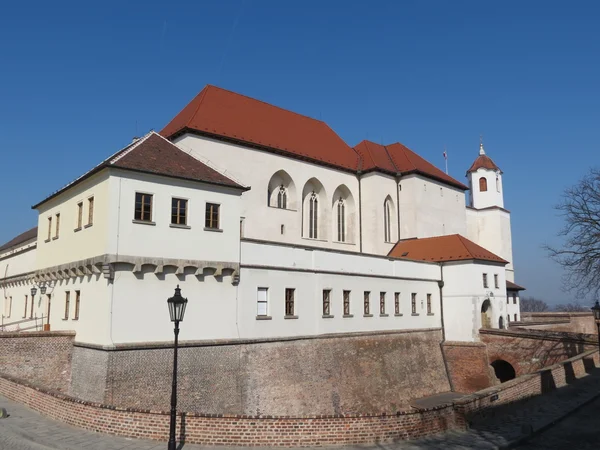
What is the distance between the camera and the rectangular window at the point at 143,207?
62.8ft

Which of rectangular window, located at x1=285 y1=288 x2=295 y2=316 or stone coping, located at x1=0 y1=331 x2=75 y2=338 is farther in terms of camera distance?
rectangular window, located at x1=285 y1=288 x2=295 y2=316

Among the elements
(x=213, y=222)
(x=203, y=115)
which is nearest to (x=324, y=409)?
(x=213, y=222)

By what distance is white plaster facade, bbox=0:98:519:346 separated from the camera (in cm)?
1888

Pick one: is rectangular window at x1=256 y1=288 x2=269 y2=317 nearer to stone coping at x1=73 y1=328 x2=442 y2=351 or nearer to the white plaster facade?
the white plaster facade

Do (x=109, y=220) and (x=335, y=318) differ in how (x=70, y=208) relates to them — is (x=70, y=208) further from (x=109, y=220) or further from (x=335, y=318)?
(x=335, y=318)

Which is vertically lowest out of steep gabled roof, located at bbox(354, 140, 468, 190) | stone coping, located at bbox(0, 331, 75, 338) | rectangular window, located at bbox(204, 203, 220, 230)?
stone coping, located at bbox(0, 331, 75, 338)

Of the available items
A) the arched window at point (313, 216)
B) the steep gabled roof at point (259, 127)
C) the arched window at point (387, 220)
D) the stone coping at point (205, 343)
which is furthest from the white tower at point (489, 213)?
the stone coping at point (205, 343)

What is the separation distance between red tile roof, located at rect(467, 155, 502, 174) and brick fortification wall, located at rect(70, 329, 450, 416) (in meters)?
29.8

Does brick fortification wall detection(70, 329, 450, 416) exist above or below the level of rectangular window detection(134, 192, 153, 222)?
below

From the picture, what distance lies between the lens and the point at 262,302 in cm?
2295

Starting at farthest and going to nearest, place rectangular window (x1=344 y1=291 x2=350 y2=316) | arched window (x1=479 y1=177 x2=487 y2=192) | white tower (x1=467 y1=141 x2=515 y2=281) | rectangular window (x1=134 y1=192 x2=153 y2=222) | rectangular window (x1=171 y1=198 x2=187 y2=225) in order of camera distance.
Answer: arched window (x1=479 y1=177 x2=487 y2=192)
white tower (x1=467 y1=141 x2=515 y2=281)
rectangular window (x1=344 y1=291 x2=350 y2=316)
rectangular window (x1=171 y1=198 x2=187 y2=225)
rectangular window (x1=134 y1=192 x2=153 y2=222)

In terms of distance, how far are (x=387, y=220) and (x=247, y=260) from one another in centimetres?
2054

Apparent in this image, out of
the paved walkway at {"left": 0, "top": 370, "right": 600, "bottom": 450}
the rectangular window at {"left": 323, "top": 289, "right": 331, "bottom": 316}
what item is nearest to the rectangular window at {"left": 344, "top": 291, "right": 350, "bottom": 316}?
A: the rectangular window at {"left": 323, "top": 289, "right": 331, "bottom": 316}

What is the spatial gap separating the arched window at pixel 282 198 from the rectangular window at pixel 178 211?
13.6 m
